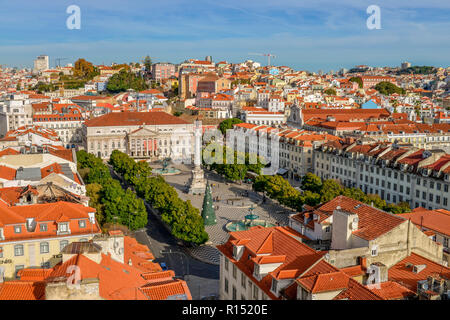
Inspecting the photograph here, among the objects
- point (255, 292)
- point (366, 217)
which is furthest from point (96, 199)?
point (366, 217)

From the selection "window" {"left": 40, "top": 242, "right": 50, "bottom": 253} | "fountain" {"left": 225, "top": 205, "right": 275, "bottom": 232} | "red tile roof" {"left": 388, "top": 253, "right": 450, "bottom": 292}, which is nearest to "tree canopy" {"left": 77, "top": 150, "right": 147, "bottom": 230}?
"fountain" {"left": 225, "top": 205, "right": 275, "bottom": 232}

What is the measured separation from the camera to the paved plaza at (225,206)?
165 feet

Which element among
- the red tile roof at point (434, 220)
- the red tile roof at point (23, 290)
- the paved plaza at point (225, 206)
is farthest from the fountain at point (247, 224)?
the red tile roof at point (23, 290)

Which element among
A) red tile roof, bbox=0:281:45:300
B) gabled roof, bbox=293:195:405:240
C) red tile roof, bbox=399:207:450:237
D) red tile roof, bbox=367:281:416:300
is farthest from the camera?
red tile roof, bbox=399:207:450:237

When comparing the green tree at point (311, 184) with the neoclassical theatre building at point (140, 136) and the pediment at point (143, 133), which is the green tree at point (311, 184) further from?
the pediment at point (143, 133)

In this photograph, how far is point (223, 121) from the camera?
12925 cm

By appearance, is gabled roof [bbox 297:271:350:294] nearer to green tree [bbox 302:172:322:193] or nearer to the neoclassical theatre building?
green tree [bbox 302:172:322:193]

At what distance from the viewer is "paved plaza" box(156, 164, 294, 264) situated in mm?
50219

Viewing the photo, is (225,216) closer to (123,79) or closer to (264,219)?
(264,219)

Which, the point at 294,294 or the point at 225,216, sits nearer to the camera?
the point at 294,294

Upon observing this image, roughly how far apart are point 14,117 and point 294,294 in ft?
361

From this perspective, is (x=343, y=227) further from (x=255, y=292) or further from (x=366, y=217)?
(x=255, y=292)
